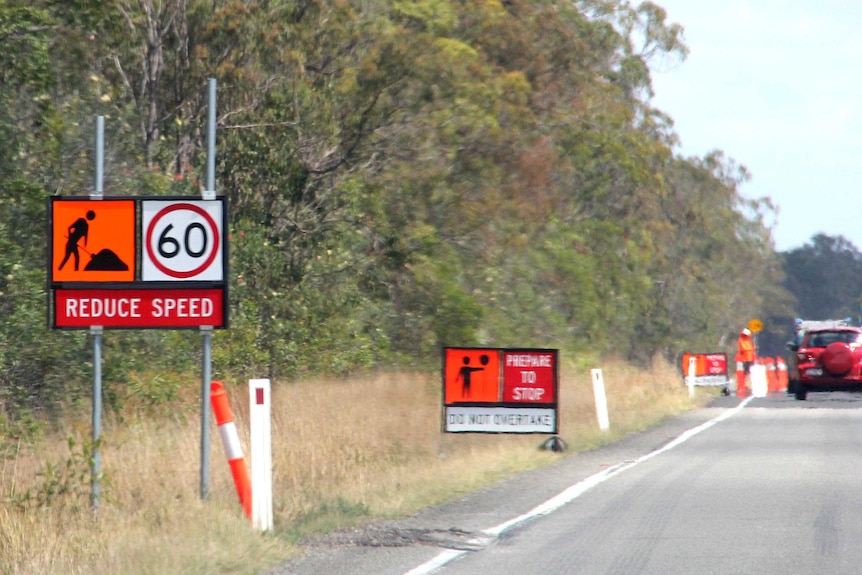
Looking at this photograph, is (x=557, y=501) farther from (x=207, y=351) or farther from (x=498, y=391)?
(x=498, y=391)

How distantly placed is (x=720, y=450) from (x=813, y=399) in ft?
63.2

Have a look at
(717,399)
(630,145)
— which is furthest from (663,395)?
(630,145)

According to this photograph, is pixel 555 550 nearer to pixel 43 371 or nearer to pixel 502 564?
pixel 502 564

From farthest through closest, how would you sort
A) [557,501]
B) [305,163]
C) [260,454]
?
[305,163], [557,501], [260,454]

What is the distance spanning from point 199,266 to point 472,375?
773cm

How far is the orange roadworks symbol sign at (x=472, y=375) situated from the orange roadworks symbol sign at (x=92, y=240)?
7637 mm

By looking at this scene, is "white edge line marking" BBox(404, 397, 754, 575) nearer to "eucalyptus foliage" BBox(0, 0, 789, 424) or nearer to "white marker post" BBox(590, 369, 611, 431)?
"white marker post" BBox(590, 369, 611, 431)

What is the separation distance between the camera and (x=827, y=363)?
116 feet

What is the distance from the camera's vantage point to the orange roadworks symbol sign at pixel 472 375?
57.5 feet

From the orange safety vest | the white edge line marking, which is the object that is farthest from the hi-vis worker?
the white edge line marking

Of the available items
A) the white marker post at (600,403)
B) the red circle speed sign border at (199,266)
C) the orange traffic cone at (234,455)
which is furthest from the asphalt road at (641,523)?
the white marker post at (600,403)

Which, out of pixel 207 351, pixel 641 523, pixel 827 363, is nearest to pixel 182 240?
pixel 207 351

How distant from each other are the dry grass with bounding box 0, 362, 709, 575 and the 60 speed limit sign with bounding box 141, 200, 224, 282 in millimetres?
1423

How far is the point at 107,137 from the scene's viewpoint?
18.2 m
